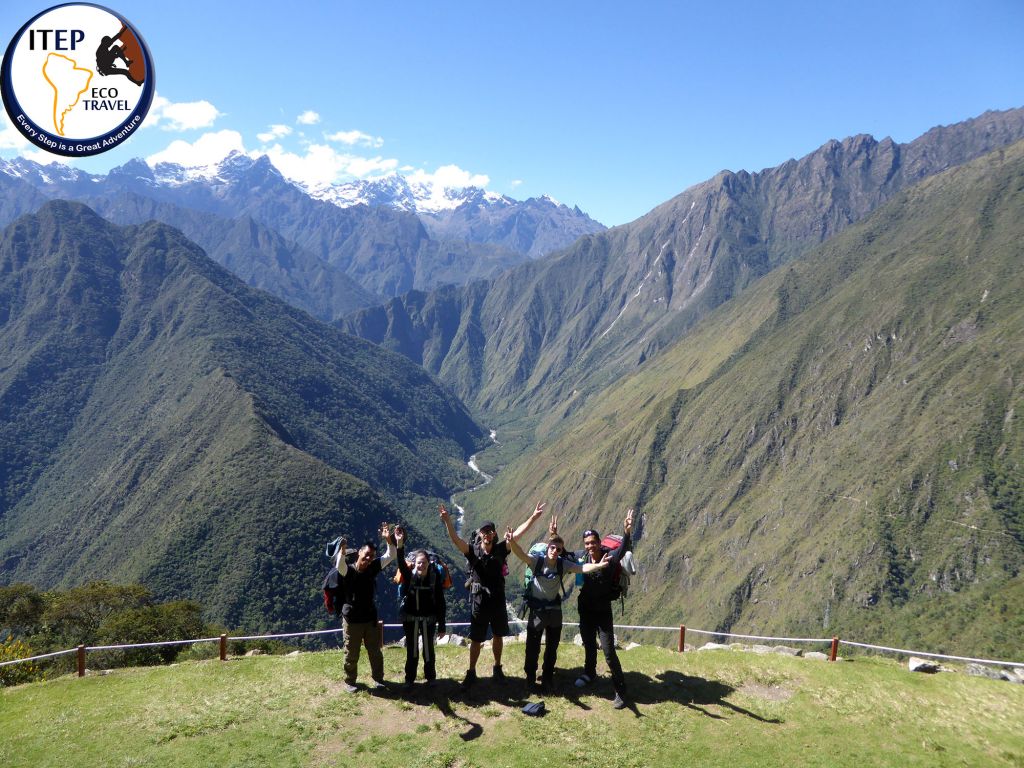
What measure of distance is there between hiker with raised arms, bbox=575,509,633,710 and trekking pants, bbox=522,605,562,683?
2.61 feet

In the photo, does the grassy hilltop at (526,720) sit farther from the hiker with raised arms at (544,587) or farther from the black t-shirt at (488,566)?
the black t-shirt at (488,566)

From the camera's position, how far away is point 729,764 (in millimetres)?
14570

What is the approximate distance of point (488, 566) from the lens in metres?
16.8

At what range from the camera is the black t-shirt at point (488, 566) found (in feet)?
54.7

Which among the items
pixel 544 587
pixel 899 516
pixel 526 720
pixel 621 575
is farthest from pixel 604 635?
pixel 899 516

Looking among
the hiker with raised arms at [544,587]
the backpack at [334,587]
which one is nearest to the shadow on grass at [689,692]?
the hiker with raised arms at [544,587]

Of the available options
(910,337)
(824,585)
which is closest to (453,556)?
(824,585)

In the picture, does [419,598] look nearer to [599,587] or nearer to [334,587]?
→ [334,587]

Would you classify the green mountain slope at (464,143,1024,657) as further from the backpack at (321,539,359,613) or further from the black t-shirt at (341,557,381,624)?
the backpack at (321,539,359,613)

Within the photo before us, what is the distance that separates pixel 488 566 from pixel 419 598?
7.30ft

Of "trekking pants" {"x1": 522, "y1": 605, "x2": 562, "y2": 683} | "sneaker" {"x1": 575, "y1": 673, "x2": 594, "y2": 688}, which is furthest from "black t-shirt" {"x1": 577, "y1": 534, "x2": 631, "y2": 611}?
"sneaker" {"x1": 575, "y1": 673, "x2": 594, "y2": 688}

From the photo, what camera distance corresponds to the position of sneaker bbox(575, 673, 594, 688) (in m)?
17.9

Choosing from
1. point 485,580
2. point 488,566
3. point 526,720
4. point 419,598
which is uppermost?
point 488,566

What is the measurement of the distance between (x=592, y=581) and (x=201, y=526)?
138 m
